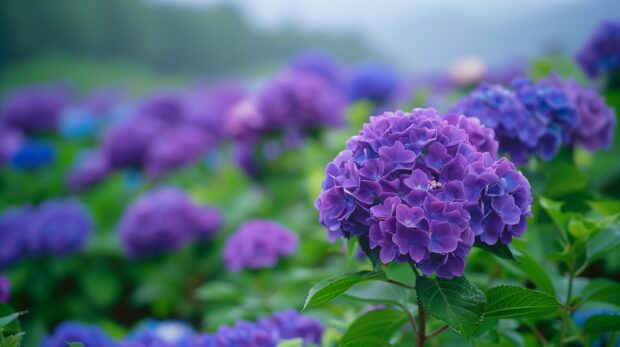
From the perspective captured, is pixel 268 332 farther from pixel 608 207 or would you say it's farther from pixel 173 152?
pixel 173 152

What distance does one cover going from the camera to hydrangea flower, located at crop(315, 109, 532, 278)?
863 mm

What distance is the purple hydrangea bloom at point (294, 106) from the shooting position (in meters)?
2.85

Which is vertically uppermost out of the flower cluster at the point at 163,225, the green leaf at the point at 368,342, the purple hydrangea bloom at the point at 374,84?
the purple hydrangea bloom at the point at 374,84

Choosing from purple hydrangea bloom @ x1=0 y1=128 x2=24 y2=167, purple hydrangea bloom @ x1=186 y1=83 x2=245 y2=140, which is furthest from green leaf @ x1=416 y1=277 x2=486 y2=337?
purple hydrangea bloom @ x1=0 y1=128 x2=24 y2=167

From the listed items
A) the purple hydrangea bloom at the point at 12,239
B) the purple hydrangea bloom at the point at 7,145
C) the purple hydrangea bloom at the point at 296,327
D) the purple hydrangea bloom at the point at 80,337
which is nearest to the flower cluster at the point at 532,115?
the purple hydrangea bloom at the point at 296,327

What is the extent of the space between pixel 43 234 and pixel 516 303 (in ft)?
8.36

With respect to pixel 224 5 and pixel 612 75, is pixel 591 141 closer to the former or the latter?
pixel 612 75

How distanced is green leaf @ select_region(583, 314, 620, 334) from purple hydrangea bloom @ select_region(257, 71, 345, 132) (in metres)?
1.96

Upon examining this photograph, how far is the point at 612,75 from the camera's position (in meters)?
2.22

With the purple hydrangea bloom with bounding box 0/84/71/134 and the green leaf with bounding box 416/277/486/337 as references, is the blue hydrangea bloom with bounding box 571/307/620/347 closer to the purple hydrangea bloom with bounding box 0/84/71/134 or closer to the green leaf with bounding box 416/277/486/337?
the green leaf with bounding box 416/277/486/337

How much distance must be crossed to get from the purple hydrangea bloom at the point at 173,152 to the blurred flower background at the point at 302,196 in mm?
14

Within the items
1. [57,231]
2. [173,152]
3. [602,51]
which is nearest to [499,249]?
[602,51]

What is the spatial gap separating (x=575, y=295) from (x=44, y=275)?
103 inches

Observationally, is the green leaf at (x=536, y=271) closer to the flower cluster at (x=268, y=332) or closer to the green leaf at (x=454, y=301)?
the green leaf at (x=454, y=301)
